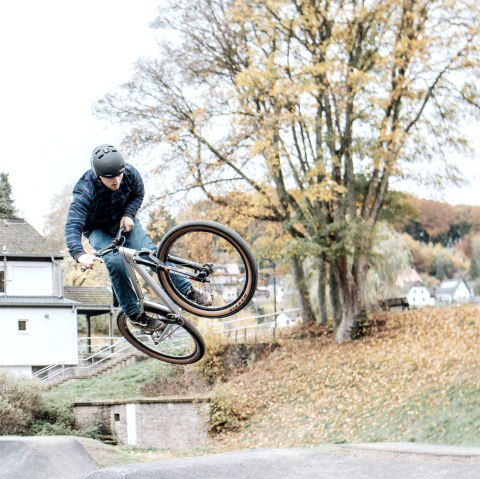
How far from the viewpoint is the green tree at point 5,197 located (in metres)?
45.1

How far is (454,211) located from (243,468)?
80.2 metres

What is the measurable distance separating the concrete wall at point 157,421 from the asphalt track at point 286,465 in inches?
398

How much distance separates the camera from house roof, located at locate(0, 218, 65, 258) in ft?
133

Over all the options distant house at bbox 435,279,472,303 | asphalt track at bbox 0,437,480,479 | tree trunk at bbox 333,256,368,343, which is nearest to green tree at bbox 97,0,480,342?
tree trunk at bbox 333,256,368,343

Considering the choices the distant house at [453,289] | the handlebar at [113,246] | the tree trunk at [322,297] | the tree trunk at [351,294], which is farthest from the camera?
the distant house at [453,289]

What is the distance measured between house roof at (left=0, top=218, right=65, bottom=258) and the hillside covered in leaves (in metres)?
13.1

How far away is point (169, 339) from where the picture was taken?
8.69 m

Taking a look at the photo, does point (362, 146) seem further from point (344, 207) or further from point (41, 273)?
point (41, 273)

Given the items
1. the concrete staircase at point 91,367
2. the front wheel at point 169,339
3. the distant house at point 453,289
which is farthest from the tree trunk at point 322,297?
the distant house at point 453,289

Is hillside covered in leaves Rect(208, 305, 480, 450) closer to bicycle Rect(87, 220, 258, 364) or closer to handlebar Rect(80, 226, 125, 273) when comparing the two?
bicycle Rect(87, 220, 258, 364)

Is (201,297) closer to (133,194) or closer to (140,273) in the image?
(140,273)

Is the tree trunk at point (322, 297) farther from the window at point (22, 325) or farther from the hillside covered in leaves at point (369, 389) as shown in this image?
the window at point (22, 325)

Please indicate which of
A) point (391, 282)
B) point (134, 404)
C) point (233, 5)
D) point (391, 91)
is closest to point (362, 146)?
point (391, 91)

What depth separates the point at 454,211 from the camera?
9188cm
